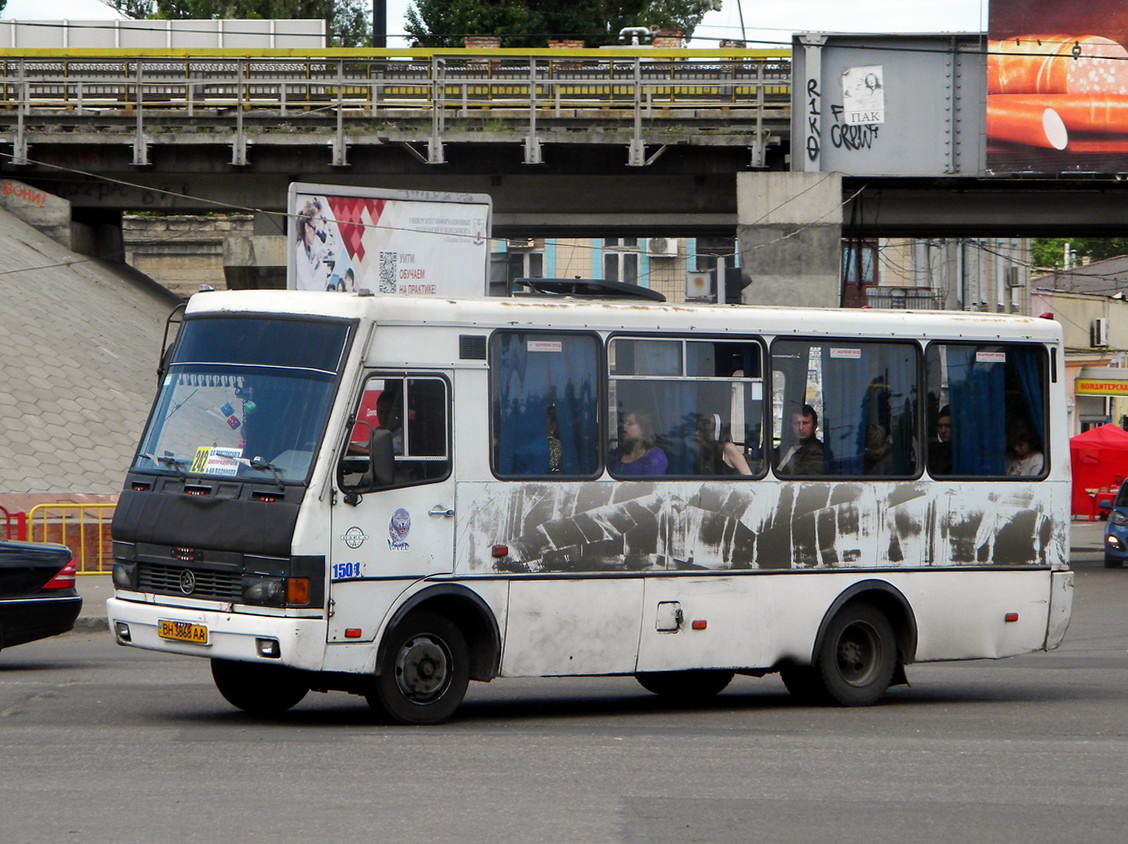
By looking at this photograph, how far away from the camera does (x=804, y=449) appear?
36.5ft

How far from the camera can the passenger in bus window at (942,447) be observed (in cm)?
1161

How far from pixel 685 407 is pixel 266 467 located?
2797 mm

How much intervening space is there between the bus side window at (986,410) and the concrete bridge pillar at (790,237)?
792 inches

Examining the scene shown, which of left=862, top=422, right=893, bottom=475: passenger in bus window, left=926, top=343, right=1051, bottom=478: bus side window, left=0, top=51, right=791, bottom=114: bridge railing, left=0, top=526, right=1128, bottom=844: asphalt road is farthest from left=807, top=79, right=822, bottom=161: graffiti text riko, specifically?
left=862, top=422, right=893, bottom=475: passenger in bus window

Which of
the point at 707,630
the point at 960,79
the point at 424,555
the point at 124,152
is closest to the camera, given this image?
the point at 424,555

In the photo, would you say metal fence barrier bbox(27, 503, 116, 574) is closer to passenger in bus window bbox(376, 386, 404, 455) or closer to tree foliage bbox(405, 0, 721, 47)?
passenger in bus window bbox(376, 386, 404, 455)

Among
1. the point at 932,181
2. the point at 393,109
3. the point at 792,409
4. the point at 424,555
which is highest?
the point at 393,109

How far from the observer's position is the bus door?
9398 millimetres

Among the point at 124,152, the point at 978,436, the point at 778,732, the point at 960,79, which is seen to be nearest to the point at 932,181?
the point at 960,79

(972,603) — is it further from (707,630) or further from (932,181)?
(932,181)

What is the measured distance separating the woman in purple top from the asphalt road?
159 centimetres

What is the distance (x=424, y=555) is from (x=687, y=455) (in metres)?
1.95

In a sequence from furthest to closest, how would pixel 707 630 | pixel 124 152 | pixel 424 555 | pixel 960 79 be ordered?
pixel 124 152
pixel 960 79
pixel 707 630
pixel 424 555

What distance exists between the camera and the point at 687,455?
35.1ft
